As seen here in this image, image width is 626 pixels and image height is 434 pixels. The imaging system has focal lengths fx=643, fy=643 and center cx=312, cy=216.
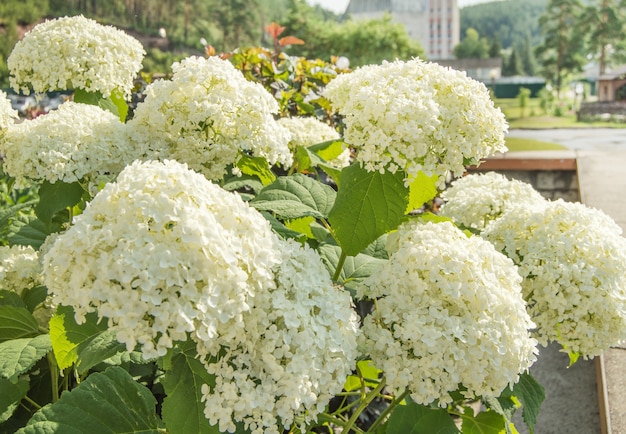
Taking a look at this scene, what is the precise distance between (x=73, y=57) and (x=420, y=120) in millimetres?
1065

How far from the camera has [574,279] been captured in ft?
4.33

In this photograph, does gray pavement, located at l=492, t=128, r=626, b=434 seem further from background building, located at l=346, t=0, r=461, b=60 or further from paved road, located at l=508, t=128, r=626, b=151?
background building, located at l=346, t=0, r=461, b=60

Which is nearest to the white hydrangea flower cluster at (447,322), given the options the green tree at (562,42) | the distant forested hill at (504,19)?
the green tree at (562,42)

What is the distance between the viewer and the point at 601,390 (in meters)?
2.49

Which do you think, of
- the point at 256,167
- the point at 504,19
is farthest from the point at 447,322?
the point at 504,19

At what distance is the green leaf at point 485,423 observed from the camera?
138cm

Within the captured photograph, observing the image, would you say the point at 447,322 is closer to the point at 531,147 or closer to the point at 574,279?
the point at 574,279

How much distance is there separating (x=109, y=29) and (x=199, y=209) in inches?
46.0

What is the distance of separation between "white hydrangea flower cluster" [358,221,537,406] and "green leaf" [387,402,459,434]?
171 mm

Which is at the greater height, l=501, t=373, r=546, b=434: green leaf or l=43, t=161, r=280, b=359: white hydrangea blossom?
l=43, t=161, r=280, b=359: white hydrangea blossom

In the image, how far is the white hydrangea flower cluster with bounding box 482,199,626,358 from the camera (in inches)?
51.6

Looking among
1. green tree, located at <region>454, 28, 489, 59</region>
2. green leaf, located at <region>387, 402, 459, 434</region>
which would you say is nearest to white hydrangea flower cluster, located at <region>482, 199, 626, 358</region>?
green leaf, located at <region>387, 402, 459, 434</region>

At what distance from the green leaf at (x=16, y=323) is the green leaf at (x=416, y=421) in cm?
89

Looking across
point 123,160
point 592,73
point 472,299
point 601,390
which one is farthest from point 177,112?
point 592,73
